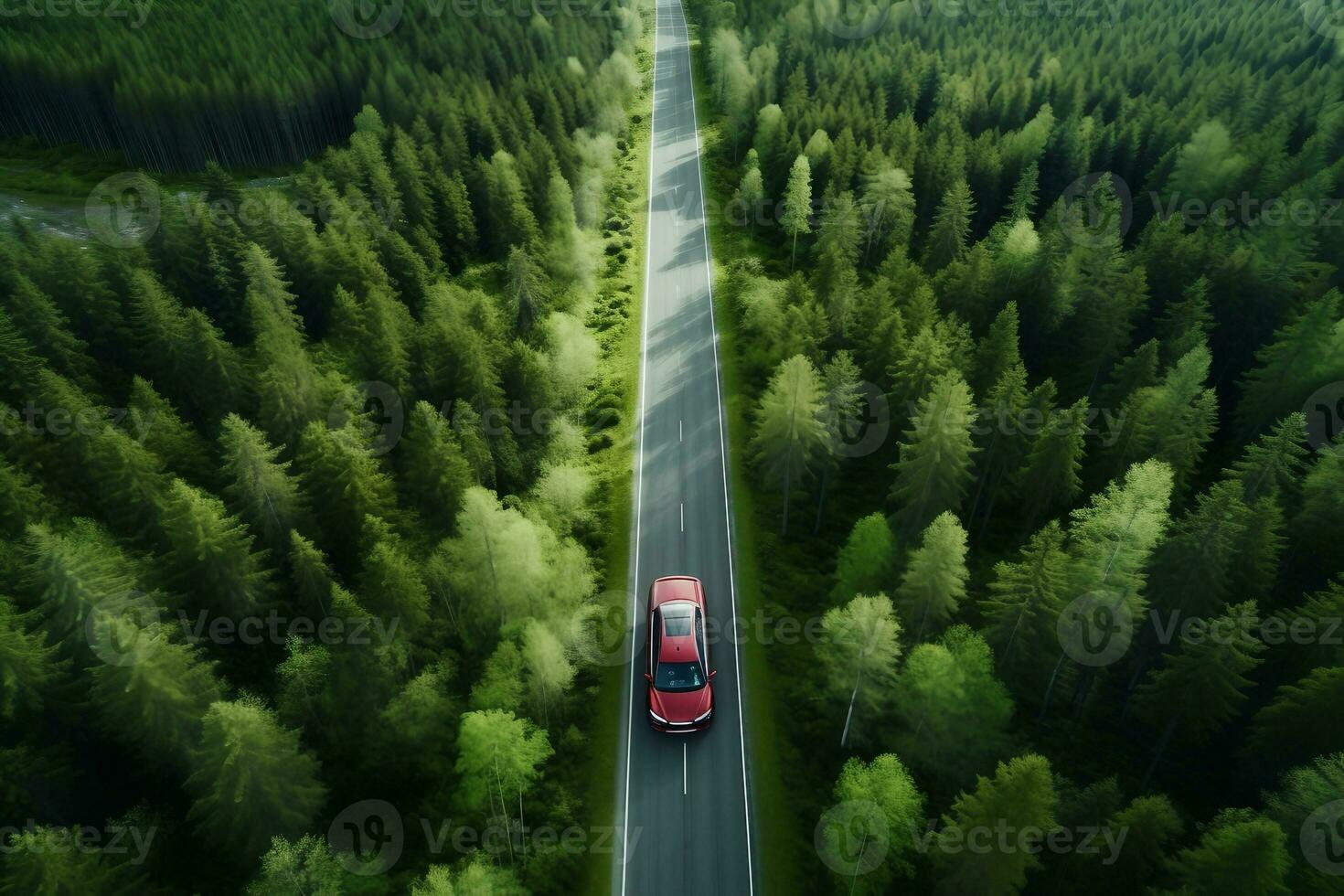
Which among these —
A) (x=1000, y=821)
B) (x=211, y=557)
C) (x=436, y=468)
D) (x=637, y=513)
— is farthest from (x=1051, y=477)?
(x=211, y=557)

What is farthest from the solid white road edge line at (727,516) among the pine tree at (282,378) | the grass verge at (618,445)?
the pine tree at (282,378)

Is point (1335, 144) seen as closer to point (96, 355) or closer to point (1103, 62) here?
point (1103, 62)

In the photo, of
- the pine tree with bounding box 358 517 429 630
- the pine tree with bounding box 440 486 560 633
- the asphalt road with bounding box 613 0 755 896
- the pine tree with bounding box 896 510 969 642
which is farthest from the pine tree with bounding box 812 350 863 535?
the pine tree with bounding box 358 517 429 630

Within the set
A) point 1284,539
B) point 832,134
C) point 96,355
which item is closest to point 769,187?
point 832,134

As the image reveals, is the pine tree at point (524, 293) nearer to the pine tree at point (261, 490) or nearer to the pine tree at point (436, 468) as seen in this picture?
the pine tree at point (436, 468)

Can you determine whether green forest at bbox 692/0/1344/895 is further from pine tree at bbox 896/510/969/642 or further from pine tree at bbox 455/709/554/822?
pine tree at bbox 455/709/554/822
